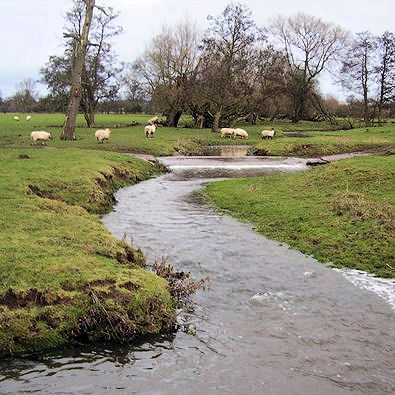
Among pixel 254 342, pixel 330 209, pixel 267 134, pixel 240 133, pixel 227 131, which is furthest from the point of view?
pixel 267 134

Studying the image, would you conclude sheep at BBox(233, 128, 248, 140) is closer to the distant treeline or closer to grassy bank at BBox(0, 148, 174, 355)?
the distant treeline

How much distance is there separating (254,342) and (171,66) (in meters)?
63.3

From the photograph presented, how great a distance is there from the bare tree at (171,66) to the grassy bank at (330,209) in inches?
1708

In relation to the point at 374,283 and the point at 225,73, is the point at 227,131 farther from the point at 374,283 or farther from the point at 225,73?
the point at 374,283

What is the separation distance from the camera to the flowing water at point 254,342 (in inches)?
247

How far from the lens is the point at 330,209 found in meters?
15.1

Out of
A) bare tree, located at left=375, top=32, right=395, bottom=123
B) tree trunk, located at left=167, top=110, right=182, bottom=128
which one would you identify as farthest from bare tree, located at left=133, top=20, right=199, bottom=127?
bare tree, located at left=375, top=32, right=395, bottom=123

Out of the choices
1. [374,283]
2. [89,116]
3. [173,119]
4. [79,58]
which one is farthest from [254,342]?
[173,119]

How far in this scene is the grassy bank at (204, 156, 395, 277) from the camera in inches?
458

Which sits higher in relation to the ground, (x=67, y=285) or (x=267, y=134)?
(x=267, y=134)

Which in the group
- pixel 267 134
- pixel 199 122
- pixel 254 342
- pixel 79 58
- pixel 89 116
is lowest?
pixel 254 342

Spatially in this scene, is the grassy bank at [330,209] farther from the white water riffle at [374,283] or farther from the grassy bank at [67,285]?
the grassy bank at [67,285]

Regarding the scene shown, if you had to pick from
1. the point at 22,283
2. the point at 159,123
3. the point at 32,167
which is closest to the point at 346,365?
the point at 22,283

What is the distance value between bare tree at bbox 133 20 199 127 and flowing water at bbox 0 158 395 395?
178ft
